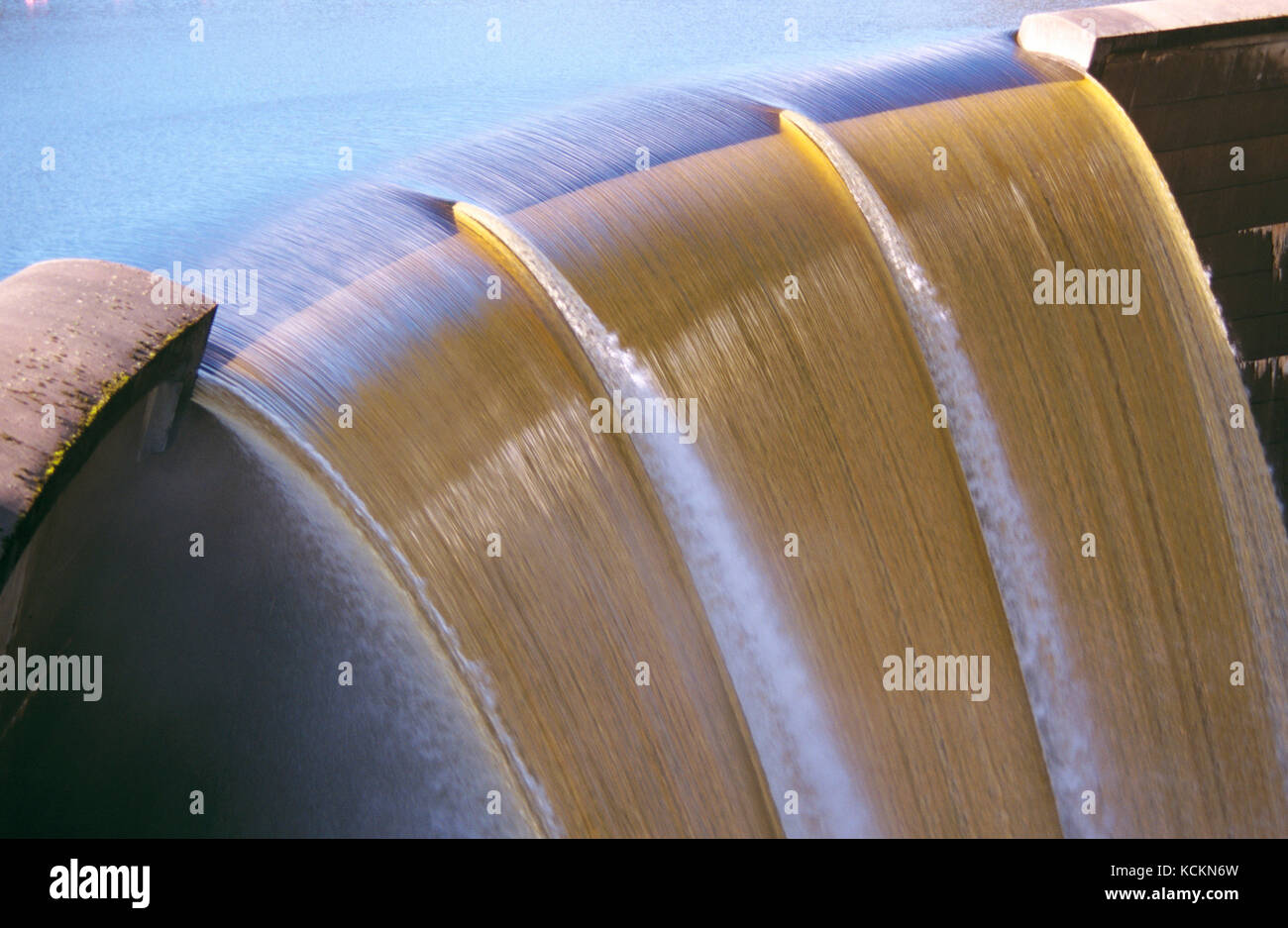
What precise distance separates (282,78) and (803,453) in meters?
4.27

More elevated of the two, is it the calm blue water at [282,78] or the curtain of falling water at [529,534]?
the calm blue water at [282,78]

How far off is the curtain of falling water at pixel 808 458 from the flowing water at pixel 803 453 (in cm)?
2

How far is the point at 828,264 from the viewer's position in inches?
194

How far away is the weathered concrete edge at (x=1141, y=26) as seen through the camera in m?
6.34

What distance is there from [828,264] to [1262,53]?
3616 mm

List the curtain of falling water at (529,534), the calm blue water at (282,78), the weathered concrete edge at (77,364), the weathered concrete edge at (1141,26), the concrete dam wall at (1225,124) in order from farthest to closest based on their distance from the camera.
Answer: the concrete dam wall at (1225,124)
the weathered concrete edge at (1141,26)
the calm blue water at (282,78)
the curtain of falling water at (529,534)
the weathered concrete edge at (77,364)

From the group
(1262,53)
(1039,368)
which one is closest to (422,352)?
(1039,368)

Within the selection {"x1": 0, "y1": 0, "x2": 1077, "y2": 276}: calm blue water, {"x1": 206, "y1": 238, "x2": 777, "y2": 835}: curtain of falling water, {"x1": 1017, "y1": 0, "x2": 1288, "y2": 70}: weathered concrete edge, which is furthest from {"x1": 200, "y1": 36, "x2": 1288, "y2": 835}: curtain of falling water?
{"x1": 0, "y1": 0, "x2": 1077, "y2": 276}: calm blue water

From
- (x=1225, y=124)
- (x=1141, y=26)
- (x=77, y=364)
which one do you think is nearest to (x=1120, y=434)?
(x=1225, y=124)

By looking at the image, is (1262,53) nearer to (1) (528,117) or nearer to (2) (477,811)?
(1) (528,117)

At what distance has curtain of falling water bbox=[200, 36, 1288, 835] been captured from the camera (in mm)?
3633

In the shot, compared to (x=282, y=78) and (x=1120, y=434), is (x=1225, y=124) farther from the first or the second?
(x=282, y=78)

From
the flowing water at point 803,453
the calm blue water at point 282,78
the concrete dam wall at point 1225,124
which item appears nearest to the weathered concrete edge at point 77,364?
the flowing water at point 803,453

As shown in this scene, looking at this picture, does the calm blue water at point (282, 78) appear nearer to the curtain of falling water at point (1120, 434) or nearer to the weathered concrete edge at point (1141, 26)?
the weathered concrete edge at point (1141, 26)
